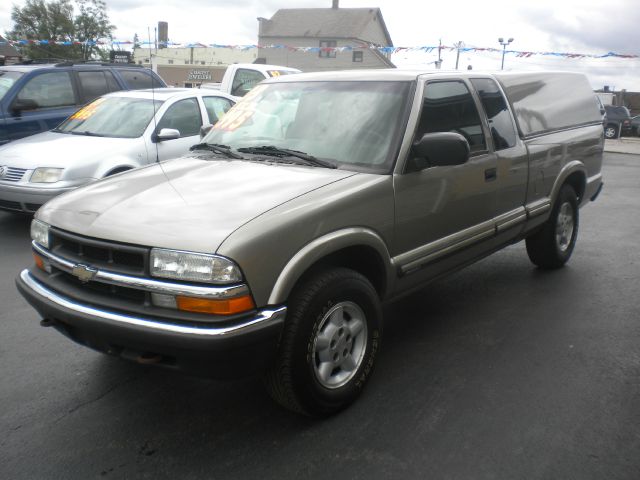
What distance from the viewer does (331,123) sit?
12.4 feet

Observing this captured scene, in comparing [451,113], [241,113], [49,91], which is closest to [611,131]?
[49,91]

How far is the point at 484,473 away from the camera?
8.99 ft

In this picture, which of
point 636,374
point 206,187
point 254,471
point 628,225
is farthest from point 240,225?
point 628,225

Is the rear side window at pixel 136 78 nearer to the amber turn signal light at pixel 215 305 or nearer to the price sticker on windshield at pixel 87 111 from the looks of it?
the price sticker on windshield at pixel 87 111

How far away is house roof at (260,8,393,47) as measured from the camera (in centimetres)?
5448

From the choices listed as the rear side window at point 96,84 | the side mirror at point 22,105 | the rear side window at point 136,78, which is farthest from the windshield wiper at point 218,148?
the rear side window at point 136,78

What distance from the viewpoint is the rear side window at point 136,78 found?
1036 centimetres

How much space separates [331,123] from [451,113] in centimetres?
87

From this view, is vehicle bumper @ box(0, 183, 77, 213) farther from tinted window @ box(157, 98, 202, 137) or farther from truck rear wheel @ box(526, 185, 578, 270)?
truck rear wheel @ box(526, 185, 578, 270)

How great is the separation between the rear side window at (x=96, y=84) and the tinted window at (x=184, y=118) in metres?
2.41

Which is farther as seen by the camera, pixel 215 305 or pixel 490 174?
pixel 490 174

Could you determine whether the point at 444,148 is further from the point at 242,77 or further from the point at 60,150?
the point at 242,77

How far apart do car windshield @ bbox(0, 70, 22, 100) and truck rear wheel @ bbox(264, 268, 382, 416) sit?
756cm

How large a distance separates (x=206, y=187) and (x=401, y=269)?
1213mm
